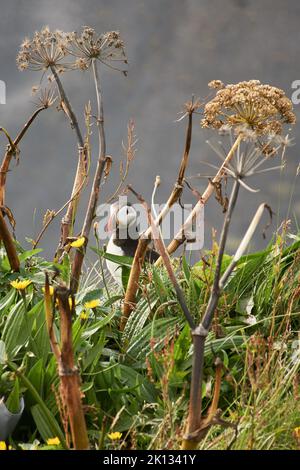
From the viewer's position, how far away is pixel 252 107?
2979mm

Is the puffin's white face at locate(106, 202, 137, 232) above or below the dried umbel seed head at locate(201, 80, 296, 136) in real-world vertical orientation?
below

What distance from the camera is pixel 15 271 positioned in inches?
123

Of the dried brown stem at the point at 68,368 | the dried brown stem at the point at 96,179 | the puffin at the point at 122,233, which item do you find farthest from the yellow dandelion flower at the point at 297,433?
the puffin at the point at 122,233

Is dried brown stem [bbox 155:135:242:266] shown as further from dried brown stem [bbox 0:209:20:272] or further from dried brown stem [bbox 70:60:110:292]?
dried brown stem [bbox 0:209:20:272]

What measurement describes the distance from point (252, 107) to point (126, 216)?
123 cm

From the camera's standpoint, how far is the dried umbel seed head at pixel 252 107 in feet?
9.73

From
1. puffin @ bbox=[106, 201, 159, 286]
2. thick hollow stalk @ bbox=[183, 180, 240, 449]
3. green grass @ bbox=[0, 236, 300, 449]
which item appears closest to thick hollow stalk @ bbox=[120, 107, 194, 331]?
green grass @ bbox=[0, 236, 300, 449]

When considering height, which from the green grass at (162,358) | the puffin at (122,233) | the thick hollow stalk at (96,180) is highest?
the thick hollow stalk at (96,180)

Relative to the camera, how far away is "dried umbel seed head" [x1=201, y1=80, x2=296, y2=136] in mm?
2965

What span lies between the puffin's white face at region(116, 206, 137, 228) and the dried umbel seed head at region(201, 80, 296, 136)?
0.98 meters

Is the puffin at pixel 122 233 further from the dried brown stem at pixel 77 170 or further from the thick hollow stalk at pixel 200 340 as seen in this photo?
the thick hollow stalk at pixel 200 340

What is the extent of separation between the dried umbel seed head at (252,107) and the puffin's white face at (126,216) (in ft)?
3.22
